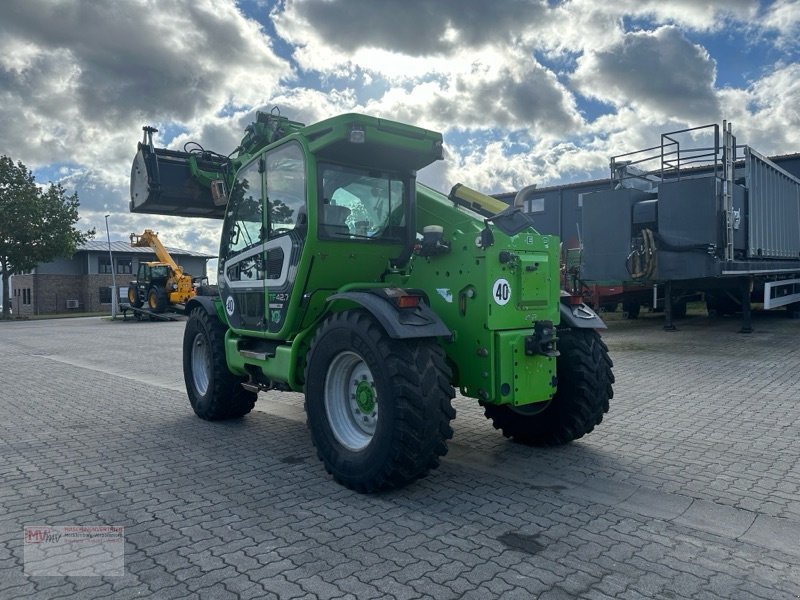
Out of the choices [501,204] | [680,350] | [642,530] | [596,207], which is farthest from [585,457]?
[596,207]

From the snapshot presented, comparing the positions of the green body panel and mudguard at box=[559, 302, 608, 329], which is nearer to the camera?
the green body panel

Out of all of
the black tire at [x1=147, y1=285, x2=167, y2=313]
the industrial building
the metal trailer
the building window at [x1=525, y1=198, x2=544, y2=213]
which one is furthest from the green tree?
the metal trailer

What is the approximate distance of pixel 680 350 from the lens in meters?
11.4

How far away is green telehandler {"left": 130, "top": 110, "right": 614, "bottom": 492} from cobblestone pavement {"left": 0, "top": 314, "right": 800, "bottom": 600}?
437 mm

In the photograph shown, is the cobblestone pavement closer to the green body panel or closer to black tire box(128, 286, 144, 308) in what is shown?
the green body panel

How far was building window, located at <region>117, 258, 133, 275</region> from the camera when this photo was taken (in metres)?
49.2

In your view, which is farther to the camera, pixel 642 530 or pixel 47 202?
pixel 47 202

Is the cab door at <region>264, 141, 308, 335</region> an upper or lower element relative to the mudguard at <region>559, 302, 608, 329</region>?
upper

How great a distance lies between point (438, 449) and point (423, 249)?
62.0 inches

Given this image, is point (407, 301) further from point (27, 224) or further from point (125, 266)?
point (125, 266)

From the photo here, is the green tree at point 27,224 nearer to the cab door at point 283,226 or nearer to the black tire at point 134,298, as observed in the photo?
the black tire at point 134,298

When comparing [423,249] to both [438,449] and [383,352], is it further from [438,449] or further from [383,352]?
[438,449]

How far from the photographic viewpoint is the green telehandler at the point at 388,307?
4.12 metres
